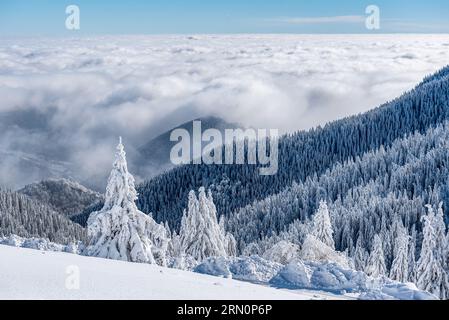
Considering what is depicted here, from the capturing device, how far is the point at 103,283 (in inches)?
627

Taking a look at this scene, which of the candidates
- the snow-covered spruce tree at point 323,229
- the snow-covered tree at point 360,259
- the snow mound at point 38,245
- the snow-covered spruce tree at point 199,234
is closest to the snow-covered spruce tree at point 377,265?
the snow-covered tree at point 360,259

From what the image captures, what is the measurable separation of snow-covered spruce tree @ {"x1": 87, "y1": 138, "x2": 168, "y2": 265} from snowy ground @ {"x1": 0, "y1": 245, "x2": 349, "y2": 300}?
10.4 m

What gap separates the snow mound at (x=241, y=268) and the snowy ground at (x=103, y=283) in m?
4.97

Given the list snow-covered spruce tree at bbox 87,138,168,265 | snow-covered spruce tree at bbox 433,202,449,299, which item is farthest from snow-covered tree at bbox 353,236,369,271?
snow-covered spruce tree at bbox 87,138,168,265

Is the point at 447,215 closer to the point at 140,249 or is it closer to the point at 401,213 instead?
the point at 401,213

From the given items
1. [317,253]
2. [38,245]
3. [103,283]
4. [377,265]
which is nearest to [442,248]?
[377,265]

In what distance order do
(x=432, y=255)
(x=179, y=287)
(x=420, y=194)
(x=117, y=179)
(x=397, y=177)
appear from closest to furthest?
1. (x=179, y=287)
2. (x=117, y=179)
3. (x=432, y=255)
4. (x=420, y=194)
5. (x=397, y=177)

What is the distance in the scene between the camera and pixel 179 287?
1606 cm

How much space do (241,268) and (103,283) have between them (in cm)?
1072

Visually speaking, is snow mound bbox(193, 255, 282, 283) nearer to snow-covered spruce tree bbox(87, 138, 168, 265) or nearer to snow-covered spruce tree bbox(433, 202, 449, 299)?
snow-covered spruce tree bbox(87, 138, 168, 265)

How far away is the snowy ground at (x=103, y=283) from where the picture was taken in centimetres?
1487

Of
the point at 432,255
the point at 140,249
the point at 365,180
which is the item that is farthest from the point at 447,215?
the point at 140,249

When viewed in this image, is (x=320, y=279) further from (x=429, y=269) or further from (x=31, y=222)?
(x=31, y=222)
